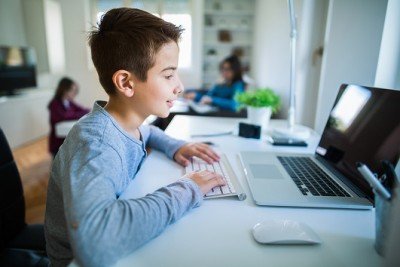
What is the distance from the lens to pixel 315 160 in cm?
95

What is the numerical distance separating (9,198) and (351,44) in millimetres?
1486

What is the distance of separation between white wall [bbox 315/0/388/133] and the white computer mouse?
2.87 feet

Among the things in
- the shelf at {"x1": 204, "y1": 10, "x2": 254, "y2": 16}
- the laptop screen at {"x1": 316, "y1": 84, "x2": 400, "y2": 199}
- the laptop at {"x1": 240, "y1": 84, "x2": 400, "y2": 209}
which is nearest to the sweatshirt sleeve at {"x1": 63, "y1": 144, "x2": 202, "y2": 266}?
the laptop at {"x1": 240, "y1": 84, "x2": 400, "y2": 209}

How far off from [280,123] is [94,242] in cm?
136

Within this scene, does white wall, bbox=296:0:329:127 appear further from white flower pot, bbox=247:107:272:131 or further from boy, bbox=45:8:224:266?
boy, bbox=45:8:224:266

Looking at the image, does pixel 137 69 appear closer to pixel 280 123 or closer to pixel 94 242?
pixel 94 242

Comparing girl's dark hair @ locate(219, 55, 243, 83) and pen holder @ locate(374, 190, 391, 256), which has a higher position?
girl's dark hair @ locate(219, 55, 243, 83)

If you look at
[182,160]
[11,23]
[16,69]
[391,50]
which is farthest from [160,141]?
[11,23]

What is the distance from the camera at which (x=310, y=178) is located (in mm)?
782

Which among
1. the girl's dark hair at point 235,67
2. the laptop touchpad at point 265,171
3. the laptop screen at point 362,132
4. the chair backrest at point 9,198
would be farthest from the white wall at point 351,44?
the girl's dark hair at point 235,67

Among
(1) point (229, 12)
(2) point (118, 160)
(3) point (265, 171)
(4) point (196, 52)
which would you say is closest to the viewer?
(2) point (118, 160)

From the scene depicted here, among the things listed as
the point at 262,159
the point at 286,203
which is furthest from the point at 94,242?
the point at 262,159

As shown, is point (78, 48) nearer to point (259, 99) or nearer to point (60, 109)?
point (60, 109)

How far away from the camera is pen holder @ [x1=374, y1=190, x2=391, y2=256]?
17.2 inches
